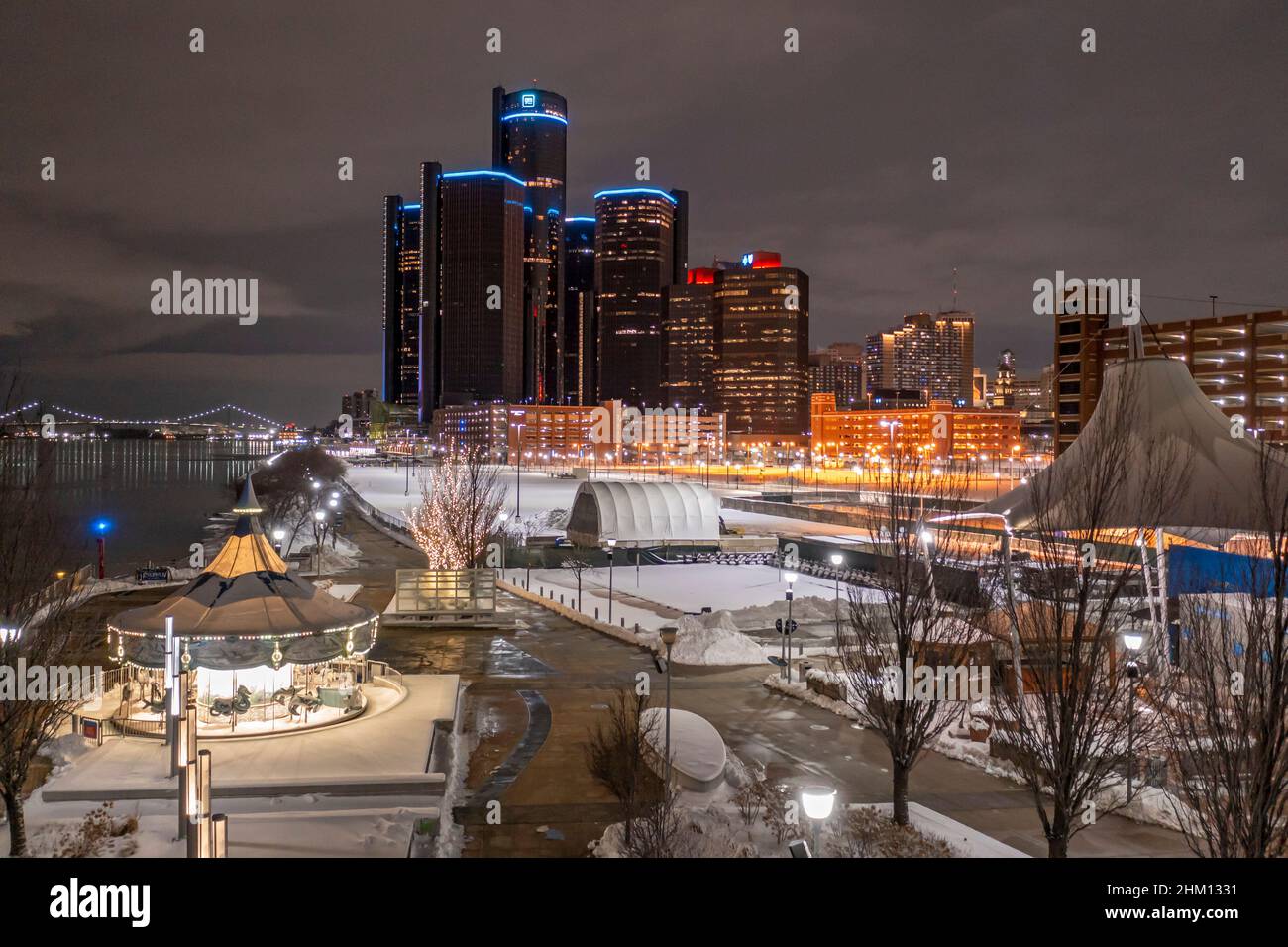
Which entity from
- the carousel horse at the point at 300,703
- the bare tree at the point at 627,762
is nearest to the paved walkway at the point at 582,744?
the bare tree at the point at 627,762

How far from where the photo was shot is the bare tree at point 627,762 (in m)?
11.1

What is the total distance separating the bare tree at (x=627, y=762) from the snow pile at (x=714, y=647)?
24.9ft

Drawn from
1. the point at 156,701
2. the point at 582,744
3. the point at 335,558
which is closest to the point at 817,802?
the point at 582,744

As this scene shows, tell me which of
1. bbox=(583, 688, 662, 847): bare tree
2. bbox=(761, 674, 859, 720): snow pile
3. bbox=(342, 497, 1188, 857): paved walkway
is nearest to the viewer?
bbox=(583, 688, 662, 847): bare tree

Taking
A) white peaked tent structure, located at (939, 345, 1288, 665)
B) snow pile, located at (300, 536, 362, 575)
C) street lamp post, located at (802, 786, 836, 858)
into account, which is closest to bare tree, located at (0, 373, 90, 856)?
street lamp post, located at (802, 786, 836, 858)

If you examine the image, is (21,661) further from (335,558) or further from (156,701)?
(335,558)

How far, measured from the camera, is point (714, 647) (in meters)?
26.7

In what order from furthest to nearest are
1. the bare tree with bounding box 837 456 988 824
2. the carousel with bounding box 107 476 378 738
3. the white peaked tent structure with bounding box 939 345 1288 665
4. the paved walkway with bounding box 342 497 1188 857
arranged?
the white peaked tent structure with bounding box 939 345 1288 665, the carousel with bounding box 107 476 378 738, the paved walkway with bounding box 342 497 1188 857, the bare tree with bounding box 837 456 988 824

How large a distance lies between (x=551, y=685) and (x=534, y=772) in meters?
6.93

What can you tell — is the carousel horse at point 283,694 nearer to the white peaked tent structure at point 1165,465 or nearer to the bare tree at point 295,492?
the white peaked tent structure at point 1165,465

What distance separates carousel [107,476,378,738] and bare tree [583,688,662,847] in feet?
18.7

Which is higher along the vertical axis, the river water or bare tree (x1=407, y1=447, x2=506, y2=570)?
bare tree (x1=407, y1=447, x2=506, y2=570)

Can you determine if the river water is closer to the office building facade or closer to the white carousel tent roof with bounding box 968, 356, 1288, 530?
the white carousel tent roof with bounding box 968, 356, 1288, 530

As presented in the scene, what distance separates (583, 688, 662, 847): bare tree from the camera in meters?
11.1
